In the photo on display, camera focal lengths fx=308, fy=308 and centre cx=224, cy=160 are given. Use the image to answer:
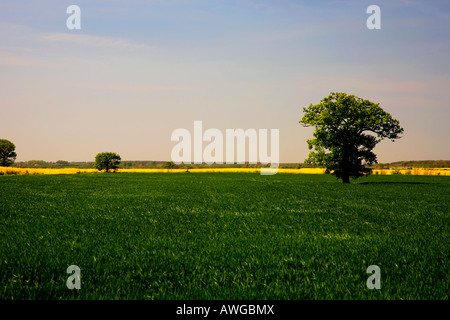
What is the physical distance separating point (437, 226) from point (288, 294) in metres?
9.86

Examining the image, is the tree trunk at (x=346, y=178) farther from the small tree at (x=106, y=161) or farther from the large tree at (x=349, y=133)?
the small tree at (x=106, y=161)

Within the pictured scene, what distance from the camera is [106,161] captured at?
128500 millimetres

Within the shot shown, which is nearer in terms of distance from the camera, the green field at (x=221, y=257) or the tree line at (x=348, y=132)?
the green field at (x=221, y=257)

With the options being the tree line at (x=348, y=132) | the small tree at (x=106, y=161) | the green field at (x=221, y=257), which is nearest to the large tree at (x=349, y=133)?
the tree line at (x=348, y=132)

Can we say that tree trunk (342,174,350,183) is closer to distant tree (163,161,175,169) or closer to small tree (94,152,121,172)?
small tree (94,152,121,172)

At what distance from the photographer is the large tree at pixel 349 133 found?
147ft

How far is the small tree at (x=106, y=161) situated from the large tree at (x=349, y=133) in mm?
101023

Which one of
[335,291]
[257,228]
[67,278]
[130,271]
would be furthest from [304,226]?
[67,278]

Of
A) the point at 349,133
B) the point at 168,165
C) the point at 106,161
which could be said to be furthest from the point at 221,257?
the point at 168,165
